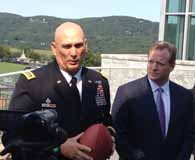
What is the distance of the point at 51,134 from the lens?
2.32m

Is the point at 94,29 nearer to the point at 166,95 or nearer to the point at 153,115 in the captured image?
the point at 166,95

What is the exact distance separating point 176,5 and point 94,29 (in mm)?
→ 32406

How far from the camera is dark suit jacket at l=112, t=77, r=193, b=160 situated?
163 inches

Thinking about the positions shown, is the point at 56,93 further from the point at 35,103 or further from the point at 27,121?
the point at 27,121

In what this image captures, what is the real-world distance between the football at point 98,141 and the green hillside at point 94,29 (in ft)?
122

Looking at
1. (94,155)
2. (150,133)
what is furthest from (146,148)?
(94,155)

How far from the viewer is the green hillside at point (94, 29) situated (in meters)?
43.3

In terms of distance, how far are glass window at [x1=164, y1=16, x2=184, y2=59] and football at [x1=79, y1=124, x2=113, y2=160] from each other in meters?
16.2

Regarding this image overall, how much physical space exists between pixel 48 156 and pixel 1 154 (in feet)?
0.63

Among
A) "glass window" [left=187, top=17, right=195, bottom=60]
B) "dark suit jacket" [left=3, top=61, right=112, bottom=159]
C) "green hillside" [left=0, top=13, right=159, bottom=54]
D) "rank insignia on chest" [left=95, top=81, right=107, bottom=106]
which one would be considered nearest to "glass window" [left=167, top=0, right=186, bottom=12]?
"glass window" [left=187, top=17, right=195, bottom=60]

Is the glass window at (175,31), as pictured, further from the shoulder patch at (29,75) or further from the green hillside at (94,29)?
the green hillside at (94,29)

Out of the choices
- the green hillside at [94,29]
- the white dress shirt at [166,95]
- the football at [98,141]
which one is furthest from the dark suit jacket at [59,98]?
the green hillside at [94,29]

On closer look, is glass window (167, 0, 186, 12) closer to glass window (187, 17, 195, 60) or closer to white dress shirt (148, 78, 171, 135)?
glass window (187, 17, 195, 60)

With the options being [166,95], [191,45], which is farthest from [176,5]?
[166,95]
